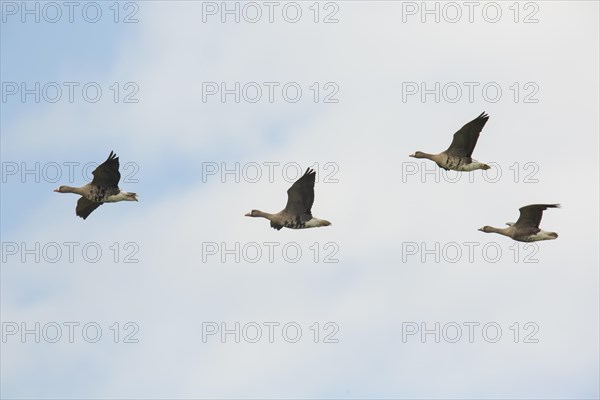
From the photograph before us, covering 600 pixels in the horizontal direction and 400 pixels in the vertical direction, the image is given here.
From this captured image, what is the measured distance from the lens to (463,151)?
63.5 metres

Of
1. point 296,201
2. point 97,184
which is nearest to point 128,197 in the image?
point 97,184

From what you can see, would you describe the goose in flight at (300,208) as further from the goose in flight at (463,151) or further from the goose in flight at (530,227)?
the goose in flight at (530,227)

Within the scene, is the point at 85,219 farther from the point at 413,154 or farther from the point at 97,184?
the point at 413,154

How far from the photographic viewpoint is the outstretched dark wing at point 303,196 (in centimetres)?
6234

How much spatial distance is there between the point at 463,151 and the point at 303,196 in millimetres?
5228

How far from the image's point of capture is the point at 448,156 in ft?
210

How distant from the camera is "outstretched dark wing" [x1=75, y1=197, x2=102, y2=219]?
65.4 m

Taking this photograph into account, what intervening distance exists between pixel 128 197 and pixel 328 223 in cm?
627

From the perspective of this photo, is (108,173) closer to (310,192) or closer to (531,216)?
(310,192)

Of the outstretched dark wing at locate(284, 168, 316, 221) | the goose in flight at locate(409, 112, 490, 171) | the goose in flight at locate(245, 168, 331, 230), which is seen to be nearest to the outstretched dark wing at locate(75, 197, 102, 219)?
the goose in flight at locate(245, 168, 331, 230)

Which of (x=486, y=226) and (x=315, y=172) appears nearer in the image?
(x=315, y=172)

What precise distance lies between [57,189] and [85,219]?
4.40 feet

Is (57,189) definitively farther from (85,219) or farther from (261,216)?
(261,216)

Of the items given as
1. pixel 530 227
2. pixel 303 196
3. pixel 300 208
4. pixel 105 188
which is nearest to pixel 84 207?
pixel 105 188
